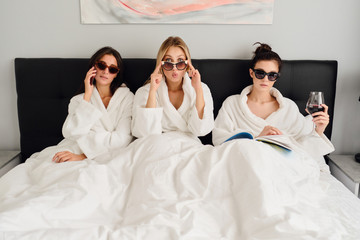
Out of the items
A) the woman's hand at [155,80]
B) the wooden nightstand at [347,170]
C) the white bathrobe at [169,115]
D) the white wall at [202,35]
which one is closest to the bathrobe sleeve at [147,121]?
the white bathrobe at [169,115]

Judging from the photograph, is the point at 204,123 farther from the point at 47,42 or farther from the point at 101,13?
the point at 47,42

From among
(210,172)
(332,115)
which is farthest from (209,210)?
(332,115)

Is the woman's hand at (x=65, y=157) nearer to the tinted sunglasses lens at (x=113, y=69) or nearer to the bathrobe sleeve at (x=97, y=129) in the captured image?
the bathrobe sleeve at (x=97, y=129)

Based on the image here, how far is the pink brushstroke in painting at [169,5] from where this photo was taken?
2195 millimetres

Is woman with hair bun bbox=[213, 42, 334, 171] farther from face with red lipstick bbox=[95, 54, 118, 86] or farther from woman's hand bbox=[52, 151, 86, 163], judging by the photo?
woman's hand bbox=[52, 151, 86, 163]

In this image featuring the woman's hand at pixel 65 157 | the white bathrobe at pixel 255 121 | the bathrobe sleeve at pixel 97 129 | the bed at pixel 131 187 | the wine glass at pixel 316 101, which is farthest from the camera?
the white bathrobe at pixel 255 121

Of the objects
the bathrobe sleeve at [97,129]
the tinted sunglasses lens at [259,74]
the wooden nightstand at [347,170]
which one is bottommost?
the wooden nightstand at [347,170]

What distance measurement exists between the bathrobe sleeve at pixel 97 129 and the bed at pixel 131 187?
211mm

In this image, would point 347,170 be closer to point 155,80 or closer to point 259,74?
point 259,74

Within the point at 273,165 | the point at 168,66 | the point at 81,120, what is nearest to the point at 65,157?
the point at 81,120

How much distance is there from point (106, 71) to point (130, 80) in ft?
0.76

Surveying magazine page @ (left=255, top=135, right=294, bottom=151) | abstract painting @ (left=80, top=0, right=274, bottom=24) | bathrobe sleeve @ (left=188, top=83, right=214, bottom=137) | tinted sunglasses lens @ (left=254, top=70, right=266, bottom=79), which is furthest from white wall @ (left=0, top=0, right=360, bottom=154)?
magazine page @ (left=255, top=135, right=294, bottom=151)

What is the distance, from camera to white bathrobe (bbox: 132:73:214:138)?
1936 millimetres

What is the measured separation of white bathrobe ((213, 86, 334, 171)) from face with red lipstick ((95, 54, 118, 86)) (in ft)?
2.53
